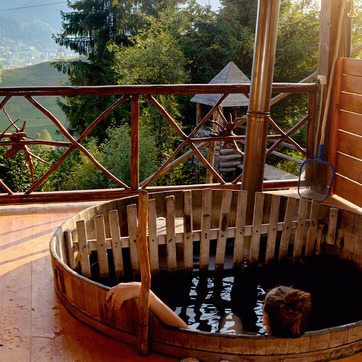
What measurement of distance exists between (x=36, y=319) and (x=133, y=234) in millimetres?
824

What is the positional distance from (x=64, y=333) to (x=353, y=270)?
2.00 m

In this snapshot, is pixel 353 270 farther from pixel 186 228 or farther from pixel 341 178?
pixel 341 178

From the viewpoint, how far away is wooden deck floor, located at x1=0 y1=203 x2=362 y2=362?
199cm

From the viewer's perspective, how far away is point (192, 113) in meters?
19.7

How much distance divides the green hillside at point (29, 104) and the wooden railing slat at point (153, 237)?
53.9 meters

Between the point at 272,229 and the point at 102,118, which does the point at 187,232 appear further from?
the point at 102,118

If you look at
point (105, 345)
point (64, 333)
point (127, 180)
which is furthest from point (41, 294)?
point (127, 180)

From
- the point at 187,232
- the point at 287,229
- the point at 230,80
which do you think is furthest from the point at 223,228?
the point at 230,80

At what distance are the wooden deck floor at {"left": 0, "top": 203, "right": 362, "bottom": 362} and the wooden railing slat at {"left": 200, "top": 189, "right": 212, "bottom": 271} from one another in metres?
1.05

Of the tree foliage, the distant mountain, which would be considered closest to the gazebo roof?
the tree foliage

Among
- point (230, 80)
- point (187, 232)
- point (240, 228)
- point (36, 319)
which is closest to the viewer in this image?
point (36, 319)

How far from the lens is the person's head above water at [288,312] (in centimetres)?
182

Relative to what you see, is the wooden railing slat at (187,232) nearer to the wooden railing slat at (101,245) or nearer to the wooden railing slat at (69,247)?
the wooden railing slat at (101,245)

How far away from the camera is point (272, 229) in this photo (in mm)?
3182
